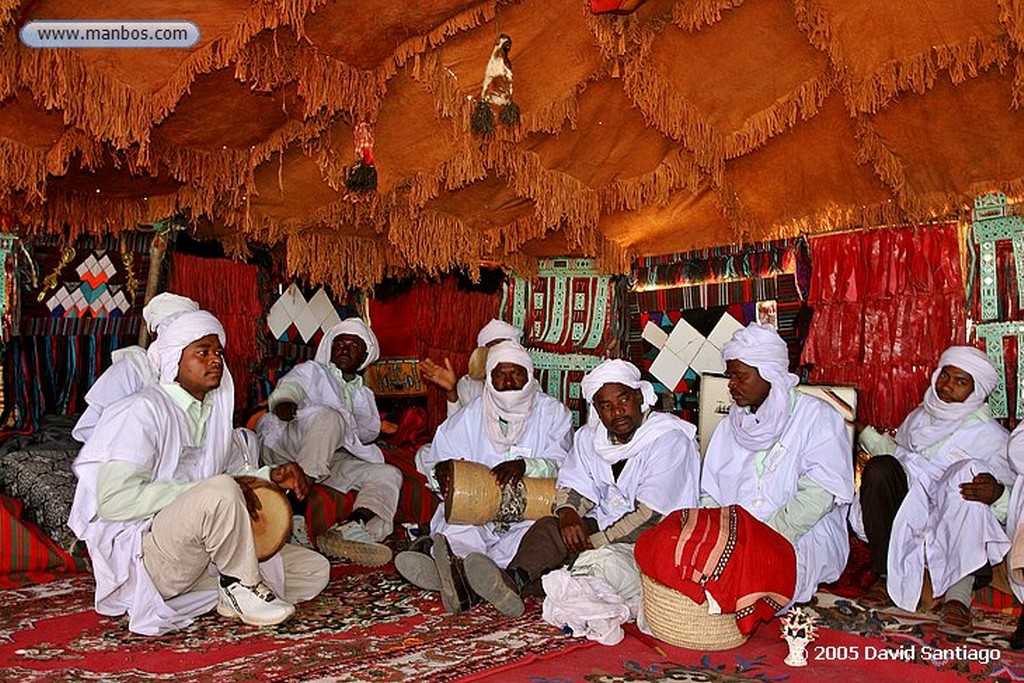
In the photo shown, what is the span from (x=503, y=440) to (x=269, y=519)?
1651 mm

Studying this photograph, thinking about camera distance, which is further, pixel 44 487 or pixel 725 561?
pixel 44 487

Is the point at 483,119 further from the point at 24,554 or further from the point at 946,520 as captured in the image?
the point at 24,554

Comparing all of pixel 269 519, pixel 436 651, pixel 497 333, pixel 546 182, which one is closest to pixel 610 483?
pixel 436 651

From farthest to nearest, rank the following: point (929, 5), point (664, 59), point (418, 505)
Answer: point (418, 505)
point (664, 59)
point (929, 5)

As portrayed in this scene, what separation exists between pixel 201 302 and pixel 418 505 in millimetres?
2180

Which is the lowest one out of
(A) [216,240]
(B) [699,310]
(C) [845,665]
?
(C) [845,665]

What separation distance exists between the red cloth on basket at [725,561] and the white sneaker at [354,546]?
2133mm

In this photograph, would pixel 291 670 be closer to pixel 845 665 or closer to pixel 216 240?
pixel 845 665

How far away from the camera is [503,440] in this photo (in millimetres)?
5664

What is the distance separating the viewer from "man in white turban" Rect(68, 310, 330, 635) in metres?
4.09

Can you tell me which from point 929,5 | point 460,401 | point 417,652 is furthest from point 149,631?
point 929,5

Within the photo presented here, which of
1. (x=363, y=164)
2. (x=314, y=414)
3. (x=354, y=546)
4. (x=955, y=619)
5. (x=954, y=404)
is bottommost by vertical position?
(x=955, y=619)

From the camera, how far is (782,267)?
6.68m

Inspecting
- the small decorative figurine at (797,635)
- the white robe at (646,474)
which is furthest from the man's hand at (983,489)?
the small decorative figurine at (797,635)
